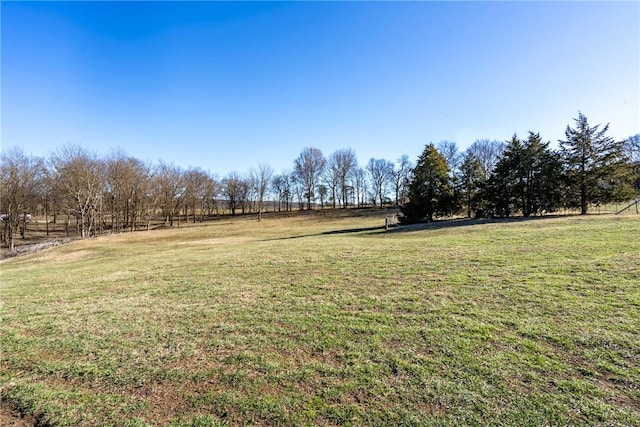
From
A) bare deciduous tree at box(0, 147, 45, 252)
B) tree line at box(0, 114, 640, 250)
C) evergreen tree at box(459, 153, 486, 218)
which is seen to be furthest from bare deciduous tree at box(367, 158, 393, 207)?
bare deciduous tree at box(0, 147, 45, 252)

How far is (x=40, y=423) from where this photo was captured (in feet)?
9.77

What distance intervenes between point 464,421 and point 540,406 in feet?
A: 2.74

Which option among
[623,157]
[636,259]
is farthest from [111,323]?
[623,157]

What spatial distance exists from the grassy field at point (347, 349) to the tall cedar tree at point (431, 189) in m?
17.5

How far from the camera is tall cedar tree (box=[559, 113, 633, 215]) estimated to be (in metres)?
20.3

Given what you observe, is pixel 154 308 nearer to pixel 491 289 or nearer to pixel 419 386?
pixel 419 386

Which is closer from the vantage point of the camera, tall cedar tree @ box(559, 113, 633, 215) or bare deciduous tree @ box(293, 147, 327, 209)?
tall cedar tree @ box(559, 113, 633, 215)

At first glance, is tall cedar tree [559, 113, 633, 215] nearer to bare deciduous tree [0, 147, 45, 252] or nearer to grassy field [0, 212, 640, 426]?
grassy field [0, 212, 640, 426]

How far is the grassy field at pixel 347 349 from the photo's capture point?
9.68 ft

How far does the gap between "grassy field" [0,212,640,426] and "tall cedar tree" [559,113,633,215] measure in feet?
57.0

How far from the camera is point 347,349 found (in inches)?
160

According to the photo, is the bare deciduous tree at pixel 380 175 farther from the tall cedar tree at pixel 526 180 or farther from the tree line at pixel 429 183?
the tall cedar tree at pixel 526 180

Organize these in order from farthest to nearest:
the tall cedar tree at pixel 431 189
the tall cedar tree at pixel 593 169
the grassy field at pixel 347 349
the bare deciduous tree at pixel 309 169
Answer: the bare deciduous tree at pixel 309 169, the tall cedar tree at pixel 431 189, the tall cedar tree at pixel 593 169, the grassy field at pixel 347 349

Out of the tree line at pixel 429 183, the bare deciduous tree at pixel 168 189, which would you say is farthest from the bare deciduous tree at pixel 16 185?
the bare deciduous tree at pixel 168 189
